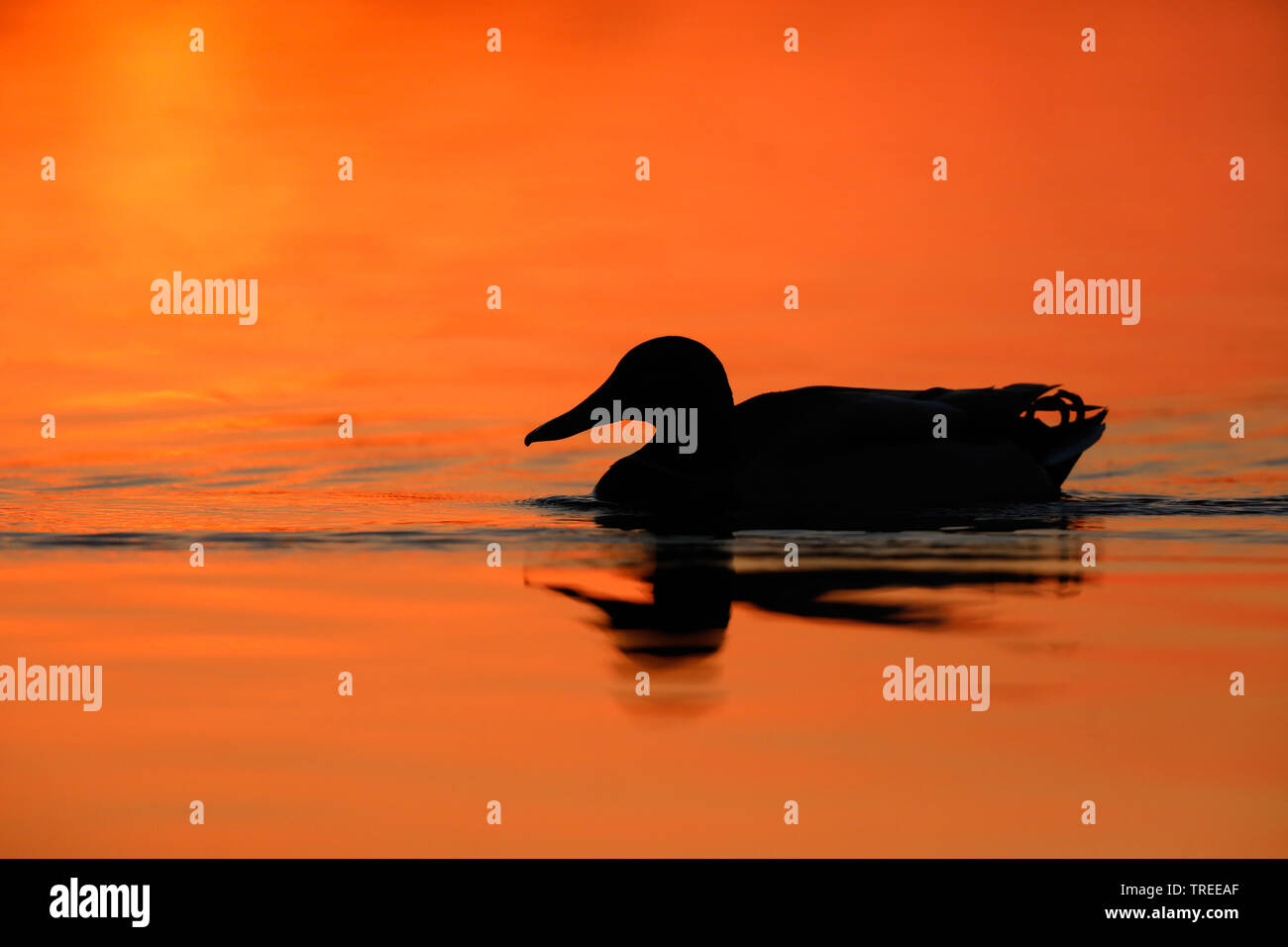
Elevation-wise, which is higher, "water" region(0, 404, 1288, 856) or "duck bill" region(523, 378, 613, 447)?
"duck bill" region(523, 378, 613, 447)

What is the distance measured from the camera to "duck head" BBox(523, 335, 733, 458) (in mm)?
10041

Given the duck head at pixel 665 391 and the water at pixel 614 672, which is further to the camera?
the duck head at pixel 665 391

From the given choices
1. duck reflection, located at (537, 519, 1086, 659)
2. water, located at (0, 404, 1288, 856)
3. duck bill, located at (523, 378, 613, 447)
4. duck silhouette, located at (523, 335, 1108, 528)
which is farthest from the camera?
duck bill, located at (523, 378, 613, 447)

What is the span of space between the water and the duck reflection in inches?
1.1

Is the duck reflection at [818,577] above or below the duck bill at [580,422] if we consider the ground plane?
below

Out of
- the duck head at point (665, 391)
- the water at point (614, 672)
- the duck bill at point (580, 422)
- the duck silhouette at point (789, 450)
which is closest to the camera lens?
the water at point (614, 672)

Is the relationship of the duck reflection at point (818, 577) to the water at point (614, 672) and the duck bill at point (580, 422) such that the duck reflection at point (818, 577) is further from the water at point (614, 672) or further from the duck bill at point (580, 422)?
the duck bill at point (580, 422)

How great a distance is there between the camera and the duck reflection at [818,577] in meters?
6.25

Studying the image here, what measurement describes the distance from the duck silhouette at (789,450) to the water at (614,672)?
0.57m

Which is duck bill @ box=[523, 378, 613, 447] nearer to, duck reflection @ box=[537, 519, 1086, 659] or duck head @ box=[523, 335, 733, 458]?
duck head @ box=[523, 335, 733, 458]

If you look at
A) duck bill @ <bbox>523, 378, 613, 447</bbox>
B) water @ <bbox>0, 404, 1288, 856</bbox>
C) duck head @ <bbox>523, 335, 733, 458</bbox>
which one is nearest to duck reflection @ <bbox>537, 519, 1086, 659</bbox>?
water @ <bbox>0, 404, 1288, 856</bbox>

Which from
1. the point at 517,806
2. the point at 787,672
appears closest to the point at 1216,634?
the point at 787,672

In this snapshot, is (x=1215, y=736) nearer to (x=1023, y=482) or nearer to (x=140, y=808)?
(x=140, y=808)

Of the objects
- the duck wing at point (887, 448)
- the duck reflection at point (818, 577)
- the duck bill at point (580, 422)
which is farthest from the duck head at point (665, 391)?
the duck reflection at point (818, 577)
